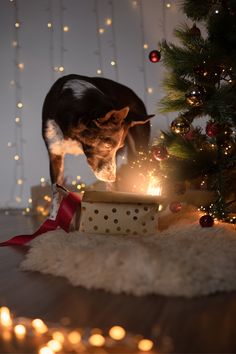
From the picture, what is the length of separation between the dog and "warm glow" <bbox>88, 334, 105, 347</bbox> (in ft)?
4.01

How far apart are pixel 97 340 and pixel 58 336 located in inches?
3.1

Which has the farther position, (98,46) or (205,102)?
(98,46)

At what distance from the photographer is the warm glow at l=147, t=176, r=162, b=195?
1795 mm

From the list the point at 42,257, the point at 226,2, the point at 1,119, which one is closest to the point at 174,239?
the point at 42,257

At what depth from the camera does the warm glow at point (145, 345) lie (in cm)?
64

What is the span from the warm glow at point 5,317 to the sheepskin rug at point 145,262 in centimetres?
21

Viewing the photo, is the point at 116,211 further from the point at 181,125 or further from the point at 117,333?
the point at 117,333

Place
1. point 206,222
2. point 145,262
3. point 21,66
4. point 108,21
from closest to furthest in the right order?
point 145,262 < point 206,222 < point 108,21 < point 21,66

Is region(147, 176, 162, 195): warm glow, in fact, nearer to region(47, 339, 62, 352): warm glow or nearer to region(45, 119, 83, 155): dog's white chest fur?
region(45, 119, 83, 155): dog's white chest fur

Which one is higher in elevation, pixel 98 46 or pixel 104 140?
pixel 98 46

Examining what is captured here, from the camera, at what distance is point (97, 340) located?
0.67 m

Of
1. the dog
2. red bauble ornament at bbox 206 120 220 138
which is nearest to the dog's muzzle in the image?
the dog

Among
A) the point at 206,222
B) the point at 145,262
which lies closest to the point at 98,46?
the point at 206,222

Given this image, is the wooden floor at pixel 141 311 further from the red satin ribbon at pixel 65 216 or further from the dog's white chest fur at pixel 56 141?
the dog's white chest fur at pixel 56 141
